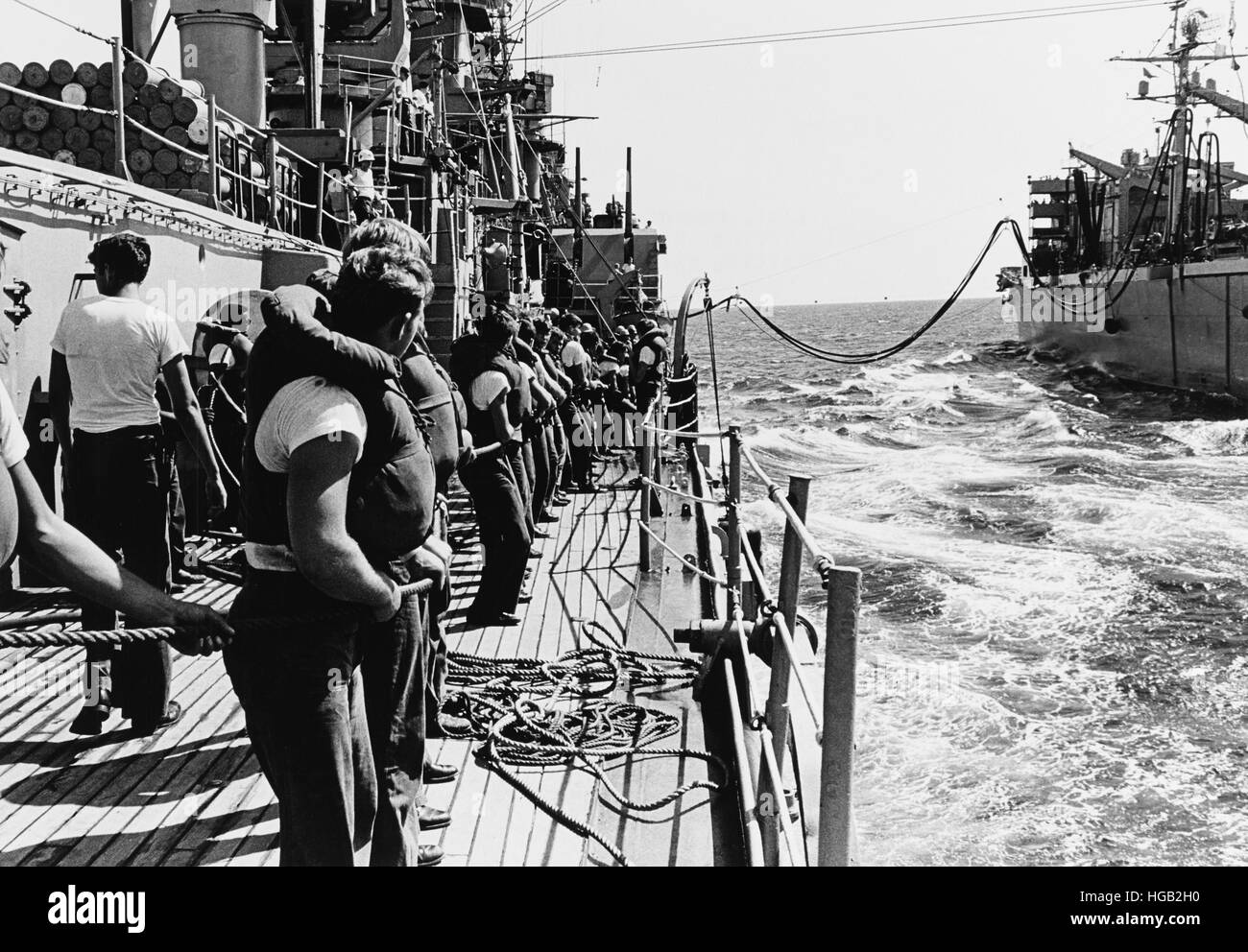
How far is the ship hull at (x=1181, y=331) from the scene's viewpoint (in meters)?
38.5

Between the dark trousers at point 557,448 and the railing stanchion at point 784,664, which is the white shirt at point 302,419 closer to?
the railing stanchion at point 784,664

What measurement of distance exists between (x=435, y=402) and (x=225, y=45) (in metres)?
10.9

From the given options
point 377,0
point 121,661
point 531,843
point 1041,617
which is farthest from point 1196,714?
point 377,0

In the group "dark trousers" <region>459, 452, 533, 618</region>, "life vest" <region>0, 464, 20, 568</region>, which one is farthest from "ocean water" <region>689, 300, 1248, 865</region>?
"life vest" <region>0, 464, 20, 568</region>

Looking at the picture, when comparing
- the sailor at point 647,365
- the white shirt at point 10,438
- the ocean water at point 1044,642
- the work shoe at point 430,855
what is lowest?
the ocean water at point 1044,642

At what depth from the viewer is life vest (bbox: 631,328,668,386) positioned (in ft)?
41.4

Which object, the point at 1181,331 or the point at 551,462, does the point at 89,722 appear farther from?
the point at 1181,331

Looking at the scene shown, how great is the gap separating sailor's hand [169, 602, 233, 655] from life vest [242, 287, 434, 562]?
329mm

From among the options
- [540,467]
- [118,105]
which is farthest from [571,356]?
[118,105]

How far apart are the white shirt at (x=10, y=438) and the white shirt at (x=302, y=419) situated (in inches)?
22.6

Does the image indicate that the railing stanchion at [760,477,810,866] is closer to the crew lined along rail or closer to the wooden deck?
the crew lined along rail

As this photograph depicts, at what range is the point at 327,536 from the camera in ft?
8.92

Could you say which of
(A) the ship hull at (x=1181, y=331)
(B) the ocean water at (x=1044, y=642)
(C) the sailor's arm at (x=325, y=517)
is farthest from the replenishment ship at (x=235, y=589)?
(A) the ship hull at (x=1181, y=331)

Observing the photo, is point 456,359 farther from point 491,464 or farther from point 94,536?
point 94,536
